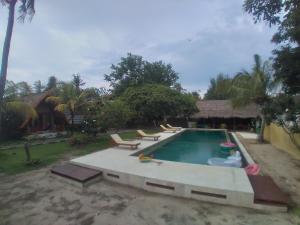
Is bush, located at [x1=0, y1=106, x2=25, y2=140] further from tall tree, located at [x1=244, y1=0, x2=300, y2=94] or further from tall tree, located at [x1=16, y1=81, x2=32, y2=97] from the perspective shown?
tall tree, located at [x1=244, y1=0, x2=300, y2=94]

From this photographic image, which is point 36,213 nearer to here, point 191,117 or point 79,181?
point 79,181

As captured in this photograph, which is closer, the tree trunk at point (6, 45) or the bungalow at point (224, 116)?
the tree trunk at point (6, 45)

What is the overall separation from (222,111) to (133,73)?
57.7 feet

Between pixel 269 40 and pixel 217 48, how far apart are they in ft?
24.7

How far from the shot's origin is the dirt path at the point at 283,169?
6.34 meters

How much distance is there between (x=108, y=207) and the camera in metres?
5.41

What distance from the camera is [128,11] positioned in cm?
1192

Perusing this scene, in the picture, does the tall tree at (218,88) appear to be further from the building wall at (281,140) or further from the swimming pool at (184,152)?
the swimming pool at (184,152)

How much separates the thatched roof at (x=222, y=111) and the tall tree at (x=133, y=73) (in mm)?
11468

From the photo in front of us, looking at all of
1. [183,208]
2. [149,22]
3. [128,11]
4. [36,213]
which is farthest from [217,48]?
[36,213]

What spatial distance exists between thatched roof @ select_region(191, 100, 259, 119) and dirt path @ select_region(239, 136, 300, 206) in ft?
48.3

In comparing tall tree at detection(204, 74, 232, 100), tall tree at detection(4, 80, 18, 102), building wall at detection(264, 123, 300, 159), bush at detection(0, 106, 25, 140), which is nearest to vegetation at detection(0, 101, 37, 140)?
bush at detection(0, 106, 25, 140)

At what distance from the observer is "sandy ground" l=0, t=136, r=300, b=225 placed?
4.77 m

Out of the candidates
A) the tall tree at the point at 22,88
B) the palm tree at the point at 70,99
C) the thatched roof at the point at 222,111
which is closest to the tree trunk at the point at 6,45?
the tall tree at the point at 22,88
